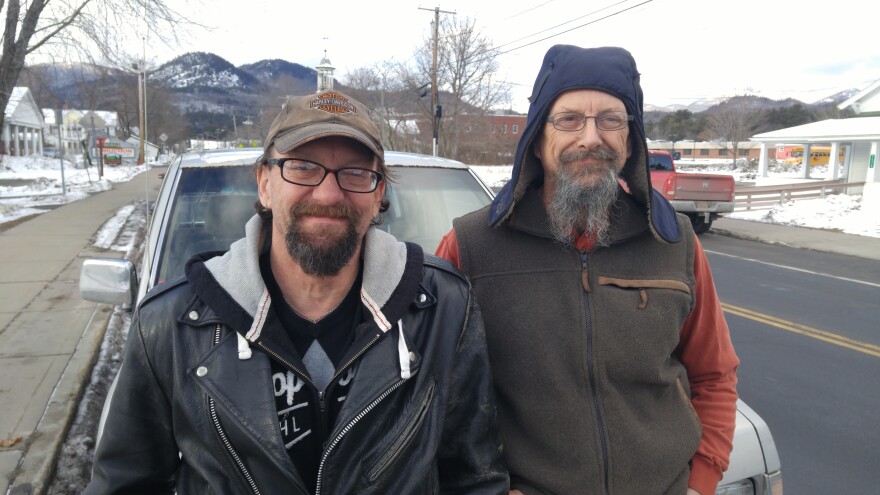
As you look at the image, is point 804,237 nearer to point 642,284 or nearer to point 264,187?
point 642,284

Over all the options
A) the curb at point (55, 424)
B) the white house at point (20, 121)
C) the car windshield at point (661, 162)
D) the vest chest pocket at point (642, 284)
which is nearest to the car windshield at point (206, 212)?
the curb at point (55, 424)

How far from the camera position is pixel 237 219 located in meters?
3.25

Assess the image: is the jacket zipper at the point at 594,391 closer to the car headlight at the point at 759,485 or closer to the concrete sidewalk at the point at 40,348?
the car headlight at the point at 759,485

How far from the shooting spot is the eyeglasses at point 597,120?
6.11 feet

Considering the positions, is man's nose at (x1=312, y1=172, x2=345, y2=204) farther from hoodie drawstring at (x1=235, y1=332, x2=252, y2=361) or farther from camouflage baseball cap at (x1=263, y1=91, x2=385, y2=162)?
hoodie drawstring at (x1=235, y1=332, x2=252, y2=361)

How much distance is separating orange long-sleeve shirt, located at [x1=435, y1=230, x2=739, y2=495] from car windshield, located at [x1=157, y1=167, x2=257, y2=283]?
1619 millimetres

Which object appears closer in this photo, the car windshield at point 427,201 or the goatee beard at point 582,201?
the goatee beard at point 582,201

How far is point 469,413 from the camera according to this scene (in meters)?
1.68

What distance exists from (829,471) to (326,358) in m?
3.81

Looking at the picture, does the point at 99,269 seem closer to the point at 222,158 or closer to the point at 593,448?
the point at 222,158

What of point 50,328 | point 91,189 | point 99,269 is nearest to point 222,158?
point 99,269

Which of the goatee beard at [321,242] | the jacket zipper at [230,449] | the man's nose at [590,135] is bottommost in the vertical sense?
the jacket zipper at [230,449]

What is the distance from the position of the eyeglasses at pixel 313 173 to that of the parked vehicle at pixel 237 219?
0.71 m

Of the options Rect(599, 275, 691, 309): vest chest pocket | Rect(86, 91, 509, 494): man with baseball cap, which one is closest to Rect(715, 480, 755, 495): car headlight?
Rect(599, 275, 691, 309): vest chest pocket
